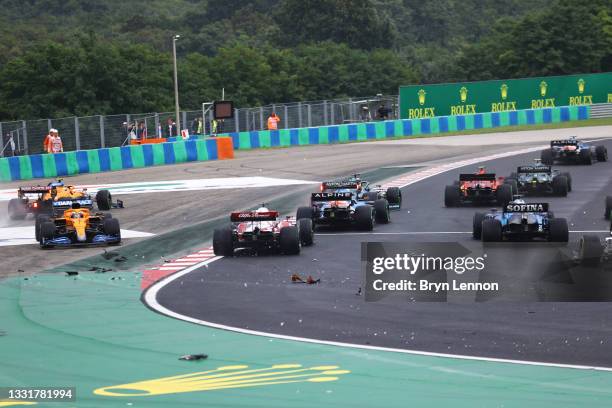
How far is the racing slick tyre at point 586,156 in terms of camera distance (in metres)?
43.8

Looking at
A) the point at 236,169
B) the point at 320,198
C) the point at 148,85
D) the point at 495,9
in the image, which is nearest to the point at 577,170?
the point at 236,169

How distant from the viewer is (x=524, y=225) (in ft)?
82.3

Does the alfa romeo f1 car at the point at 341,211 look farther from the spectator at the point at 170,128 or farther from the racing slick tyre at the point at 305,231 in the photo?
the spectator at the point at 170,128

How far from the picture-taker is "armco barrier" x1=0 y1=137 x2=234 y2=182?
1877 inches

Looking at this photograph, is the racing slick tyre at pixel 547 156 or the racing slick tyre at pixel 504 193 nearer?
the racing slick tyre at pixel 504 193

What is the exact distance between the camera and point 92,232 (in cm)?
2814

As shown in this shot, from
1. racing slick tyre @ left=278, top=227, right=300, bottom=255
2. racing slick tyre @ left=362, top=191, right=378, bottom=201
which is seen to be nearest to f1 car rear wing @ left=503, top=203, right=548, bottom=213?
racing slick tyre @ left=278, top=227, right=300, bottom=255

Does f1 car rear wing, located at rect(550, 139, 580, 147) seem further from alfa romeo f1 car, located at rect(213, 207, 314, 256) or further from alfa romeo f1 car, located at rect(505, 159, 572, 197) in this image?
alfa romeo f1 car, located at rect(213, 207, 314, 256)

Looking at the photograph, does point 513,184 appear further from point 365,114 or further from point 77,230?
point 365,114

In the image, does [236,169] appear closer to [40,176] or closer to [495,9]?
[40,176]

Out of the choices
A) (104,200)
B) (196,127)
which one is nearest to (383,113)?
(196,127)

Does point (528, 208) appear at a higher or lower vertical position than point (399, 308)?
higher

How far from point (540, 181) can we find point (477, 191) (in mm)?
2988

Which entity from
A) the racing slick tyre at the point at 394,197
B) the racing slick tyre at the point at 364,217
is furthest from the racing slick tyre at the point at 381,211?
the racing slick tyre at the point at 394,197
